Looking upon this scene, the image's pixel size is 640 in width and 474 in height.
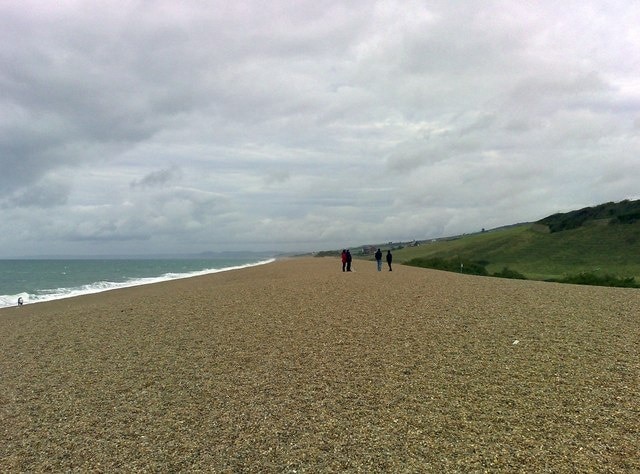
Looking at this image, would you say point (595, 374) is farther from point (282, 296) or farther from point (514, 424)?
point (282, 296)

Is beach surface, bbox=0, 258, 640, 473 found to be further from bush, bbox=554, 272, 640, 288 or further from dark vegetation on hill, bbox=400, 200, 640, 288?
dark vegetation on hill, bbox=400, 200, 640, 288

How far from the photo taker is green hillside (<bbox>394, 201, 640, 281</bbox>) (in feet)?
130

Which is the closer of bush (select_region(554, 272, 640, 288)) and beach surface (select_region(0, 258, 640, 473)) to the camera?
beach surface (select_region(0, 258, 640, 473))

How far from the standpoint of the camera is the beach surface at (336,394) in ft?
21.3

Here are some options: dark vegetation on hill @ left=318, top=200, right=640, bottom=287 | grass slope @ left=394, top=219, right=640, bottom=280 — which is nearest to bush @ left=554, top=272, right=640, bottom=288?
dark vegetation on hill @ left=318, top=200, right=640, bottom=287

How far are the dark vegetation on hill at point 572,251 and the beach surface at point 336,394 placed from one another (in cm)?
2238

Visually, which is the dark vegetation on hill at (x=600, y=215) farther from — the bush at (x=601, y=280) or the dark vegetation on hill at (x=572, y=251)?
the bush at (x=601, y=280)

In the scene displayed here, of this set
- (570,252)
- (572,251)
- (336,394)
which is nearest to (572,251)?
(572,251)

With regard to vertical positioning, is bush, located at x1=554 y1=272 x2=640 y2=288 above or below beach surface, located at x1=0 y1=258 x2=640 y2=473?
below

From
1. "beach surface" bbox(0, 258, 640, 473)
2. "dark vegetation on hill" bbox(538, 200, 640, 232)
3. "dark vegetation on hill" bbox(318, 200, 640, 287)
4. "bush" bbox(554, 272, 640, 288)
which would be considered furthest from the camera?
"dark vegetation on hill" bbox(538, 200, 640, 232)

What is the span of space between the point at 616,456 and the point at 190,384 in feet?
26.2

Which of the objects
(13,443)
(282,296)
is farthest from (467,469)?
(282,296)

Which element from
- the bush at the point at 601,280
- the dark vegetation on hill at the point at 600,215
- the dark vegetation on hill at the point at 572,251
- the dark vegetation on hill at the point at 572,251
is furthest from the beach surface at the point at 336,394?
the dark vegetation on hill at the point at 600,215

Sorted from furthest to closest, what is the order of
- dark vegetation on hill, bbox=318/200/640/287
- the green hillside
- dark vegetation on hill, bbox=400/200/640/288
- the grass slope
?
the green hillside, the grass slope, dark vegetation on hill, bbox=400/200/640/288, dark vegetation on hill, bbox=318/200/640/287
